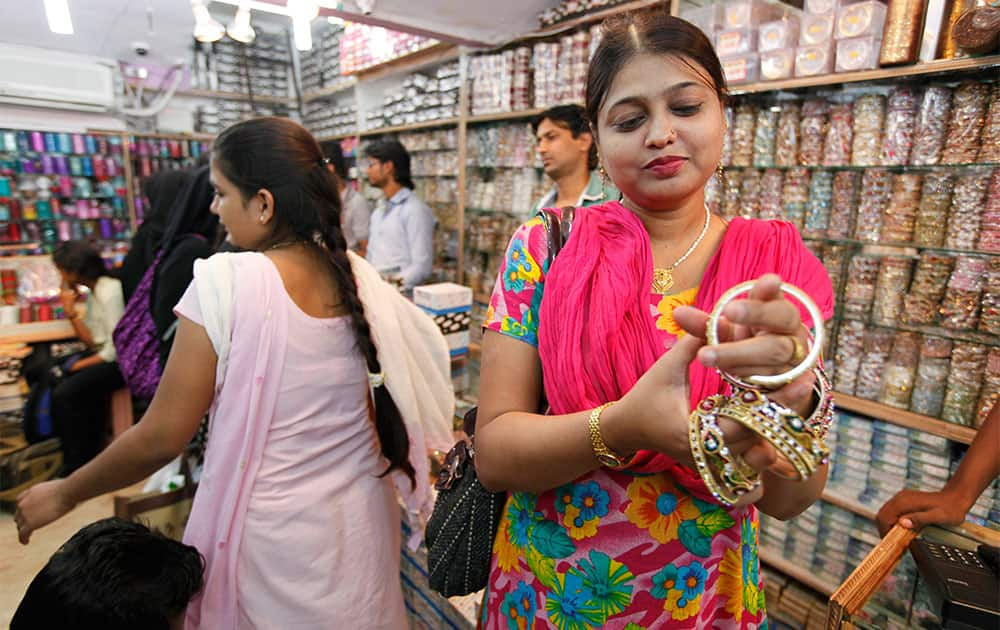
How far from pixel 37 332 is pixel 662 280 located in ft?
12.2

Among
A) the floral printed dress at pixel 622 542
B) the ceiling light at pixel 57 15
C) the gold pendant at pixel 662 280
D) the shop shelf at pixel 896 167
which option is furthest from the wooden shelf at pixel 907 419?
the ceiling light at pixel 57 15

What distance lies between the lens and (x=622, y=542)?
28.5 inches

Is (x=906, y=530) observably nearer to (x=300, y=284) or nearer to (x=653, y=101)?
(x=653, y=101)

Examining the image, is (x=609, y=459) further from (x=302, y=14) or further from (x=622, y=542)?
(x=302, y=14)

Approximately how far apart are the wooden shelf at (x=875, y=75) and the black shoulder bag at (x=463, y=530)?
61.3 inches

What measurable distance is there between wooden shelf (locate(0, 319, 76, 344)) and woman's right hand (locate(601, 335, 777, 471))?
12.0 feet

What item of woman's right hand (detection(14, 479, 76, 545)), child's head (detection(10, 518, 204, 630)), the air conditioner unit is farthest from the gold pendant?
the air conditioner unit

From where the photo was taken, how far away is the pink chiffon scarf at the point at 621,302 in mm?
653

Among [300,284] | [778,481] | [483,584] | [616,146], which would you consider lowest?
[483,584]

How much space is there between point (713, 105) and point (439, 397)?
0.97 m

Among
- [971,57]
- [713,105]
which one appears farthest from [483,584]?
[971,57]

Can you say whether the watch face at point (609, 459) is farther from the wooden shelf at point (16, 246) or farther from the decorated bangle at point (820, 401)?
the wooden shelf at point (16, 246)

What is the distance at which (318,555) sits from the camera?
45.0 inches

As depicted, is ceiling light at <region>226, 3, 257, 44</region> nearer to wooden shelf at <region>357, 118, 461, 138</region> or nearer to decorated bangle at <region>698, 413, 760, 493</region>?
wooden shelf at <region>357, 118, 461, 138</region>
